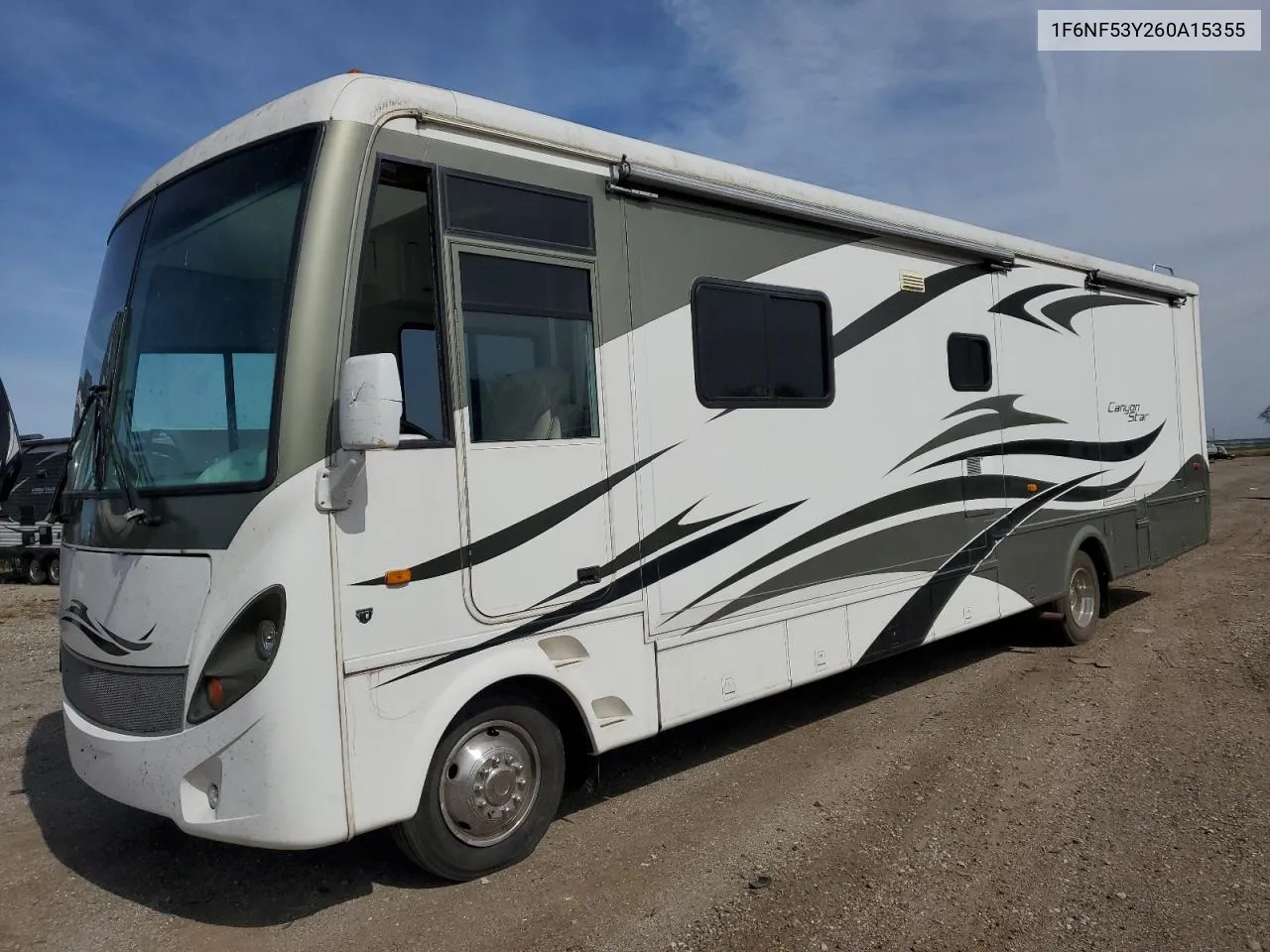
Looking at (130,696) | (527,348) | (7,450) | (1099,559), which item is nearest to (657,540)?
(527,348)

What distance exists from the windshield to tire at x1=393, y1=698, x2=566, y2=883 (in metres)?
1.35

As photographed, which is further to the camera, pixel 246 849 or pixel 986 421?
pixel 986 421

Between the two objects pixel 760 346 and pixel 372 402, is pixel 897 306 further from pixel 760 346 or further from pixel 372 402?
pixel 372 402

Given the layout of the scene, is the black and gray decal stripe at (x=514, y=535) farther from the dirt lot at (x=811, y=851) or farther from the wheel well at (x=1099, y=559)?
the wheel well at (x=1099, y=559)

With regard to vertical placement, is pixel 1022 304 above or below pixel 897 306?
above

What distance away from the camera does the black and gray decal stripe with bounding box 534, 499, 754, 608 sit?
170 inches

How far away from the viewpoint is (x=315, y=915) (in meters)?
3.77

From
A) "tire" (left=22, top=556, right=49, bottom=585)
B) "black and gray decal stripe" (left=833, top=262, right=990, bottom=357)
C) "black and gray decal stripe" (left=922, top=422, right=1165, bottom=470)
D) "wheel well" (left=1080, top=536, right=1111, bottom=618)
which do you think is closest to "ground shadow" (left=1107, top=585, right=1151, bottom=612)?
"wheel well" (left=1080, top=536, right=1111, bottom=618)

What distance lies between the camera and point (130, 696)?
373 centimetres

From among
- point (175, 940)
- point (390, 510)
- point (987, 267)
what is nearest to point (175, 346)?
point (390, 510)

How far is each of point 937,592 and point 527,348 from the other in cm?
348

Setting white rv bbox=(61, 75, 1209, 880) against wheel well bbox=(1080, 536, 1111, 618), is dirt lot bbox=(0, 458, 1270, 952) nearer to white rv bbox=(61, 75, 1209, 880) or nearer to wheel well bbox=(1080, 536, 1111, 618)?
white rv bbox=(61, 75, 1209, 880)

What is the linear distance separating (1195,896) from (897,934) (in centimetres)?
123

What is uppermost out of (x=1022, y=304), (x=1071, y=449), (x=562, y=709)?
(x=1022, y=304)
